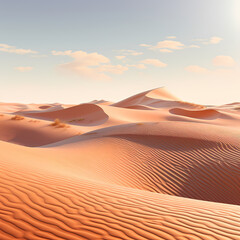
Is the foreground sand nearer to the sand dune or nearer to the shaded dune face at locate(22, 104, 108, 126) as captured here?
the sand dune

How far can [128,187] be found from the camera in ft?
17.9

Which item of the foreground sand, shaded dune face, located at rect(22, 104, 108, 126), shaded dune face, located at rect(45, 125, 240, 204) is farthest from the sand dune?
shaded dune face, located at rect(22, 104, 108, 126)

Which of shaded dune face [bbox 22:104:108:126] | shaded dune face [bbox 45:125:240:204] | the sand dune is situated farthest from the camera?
shaded dune face [bbox 22:104:108:126]

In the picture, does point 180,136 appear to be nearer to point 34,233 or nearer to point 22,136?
point 34,233

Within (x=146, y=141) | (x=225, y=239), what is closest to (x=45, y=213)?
(x=225, y=239)

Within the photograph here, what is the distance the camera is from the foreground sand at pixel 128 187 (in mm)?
2777

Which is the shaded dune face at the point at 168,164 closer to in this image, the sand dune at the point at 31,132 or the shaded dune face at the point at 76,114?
the sand dune at the point at 31,132

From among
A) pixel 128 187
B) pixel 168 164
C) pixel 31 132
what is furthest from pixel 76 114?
pixel 128 187

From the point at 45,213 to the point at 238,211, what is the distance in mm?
2899

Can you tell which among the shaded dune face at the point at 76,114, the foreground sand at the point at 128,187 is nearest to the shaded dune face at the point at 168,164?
the foreground sand at the point at 128,187

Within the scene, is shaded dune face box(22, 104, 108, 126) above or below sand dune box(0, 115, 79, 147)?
above

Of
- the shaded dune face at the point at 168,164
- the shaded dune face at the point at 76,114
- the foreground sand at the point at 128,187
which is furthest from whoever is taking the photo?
the shaded dune face at the point at 76,114

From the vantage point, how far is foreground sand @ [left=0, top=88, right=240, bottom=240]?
2.78 m

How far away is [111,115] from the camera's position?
26.9 meters
